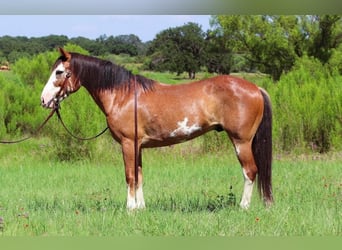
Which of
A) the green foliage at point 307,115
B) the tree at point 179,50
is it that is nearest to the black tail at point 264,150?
the tree at point 179,50

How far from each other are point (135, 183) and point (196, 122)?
816 millimetres

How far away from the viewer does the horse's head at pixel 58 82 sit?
201 inches

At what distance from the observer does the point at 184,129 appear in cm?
510

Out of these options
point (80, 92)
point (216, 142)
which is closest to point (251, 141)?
point (216, 142)

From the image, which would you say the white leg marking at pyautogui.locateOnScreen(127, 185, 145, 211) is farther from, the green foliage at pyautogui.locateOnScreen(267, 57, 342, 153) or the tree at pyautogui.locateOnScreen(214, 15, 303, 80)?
the tree at pyautogui.locateOnScreen(214, 15, 303, 80)

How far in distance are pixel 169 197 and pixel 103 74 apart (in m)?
1.57

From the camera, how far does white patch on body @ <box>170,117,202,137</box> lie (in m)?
5.09

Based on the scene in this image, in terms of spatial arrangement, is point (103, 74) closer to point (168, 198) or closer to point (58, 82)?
point (58, 82)

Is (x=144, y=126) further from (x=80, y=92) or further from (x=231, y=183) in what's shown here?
(x=80, y=92)

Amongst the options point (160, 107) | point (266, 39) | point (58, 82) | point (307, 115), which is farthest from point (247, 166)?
point (266, 39)

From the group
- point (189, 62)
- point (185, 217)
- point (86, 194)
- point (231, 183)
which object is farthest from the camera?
point (189, 62)

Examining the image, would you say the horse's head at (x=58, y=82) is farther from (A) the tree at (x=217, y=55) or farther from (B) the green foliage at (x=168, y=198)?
(A) the tree at (x=217, y=55)

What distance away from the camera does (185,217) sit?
467 centimetres

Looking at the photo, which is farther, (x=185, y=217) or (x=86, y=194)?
(x=86, y=194)
